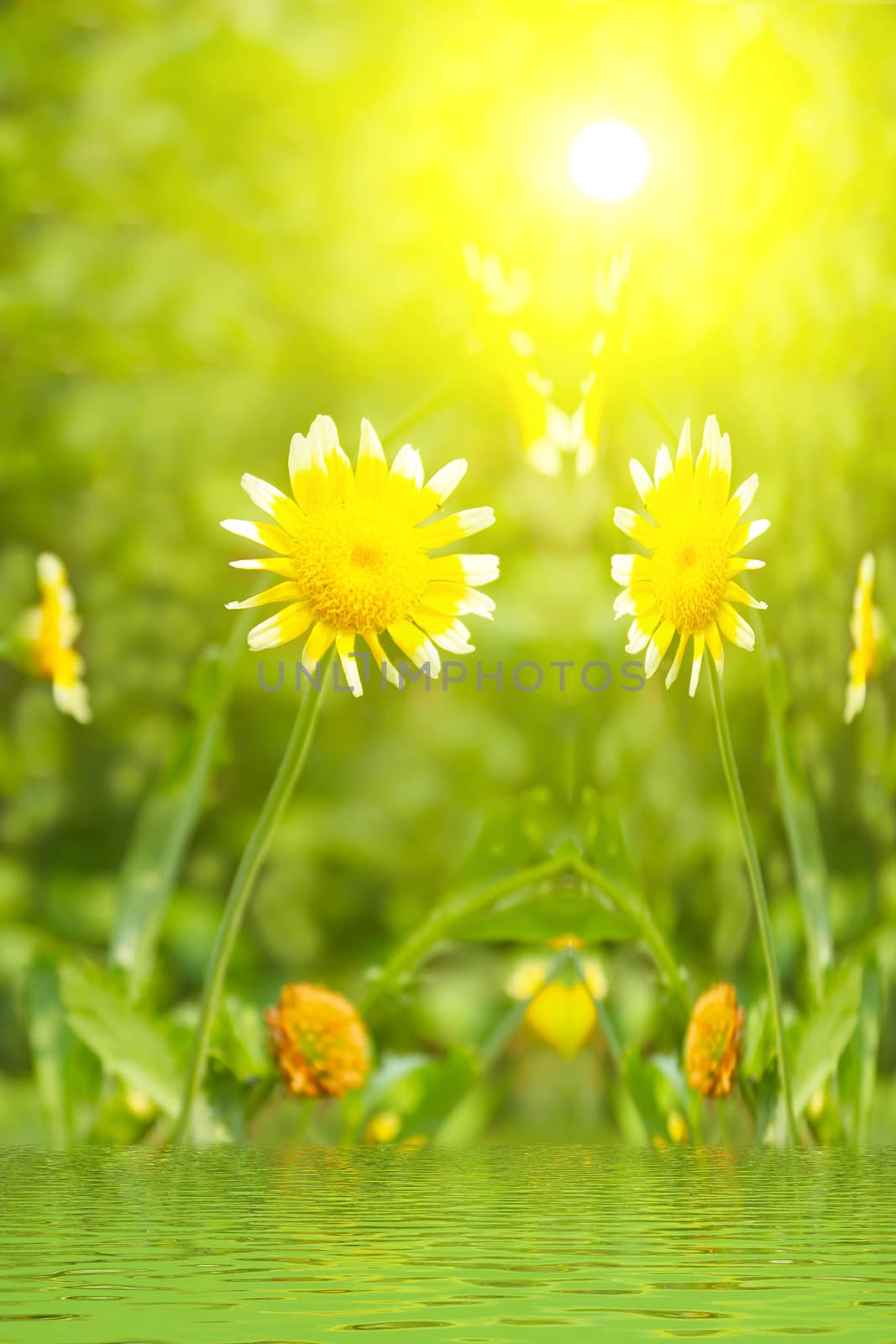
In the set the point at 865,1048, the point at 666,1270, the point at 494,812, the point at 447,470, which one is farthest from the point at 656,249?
the point at 666,1270

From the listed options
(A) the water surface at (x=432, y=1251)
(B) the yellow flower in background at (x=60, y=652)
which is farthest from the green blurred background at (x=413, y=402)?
(A) the water surface at (x=432, y=1251)

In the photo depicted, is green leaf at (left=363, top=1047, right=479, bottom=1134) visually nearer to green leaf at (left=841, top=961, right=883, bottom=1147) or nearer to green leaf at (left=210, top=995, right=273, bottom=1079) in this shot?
green leaf at (left=210, top=995, right=273, bottom=1079)

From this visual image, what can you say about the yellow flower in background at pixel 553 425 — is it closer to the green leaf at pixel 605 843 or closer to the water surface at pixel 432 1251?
the green leaf at pixel 605 843

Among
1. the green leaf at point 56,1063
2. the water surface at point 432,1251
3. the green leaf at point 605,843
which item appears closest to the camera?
the water surface at point 432,1251

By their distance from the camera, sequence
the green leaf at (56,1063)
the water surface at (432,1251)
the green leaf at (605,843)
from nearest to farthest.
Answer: the water surface at (432,1251) < the green leaf at (56,1063) < the green leaf at (605,843)

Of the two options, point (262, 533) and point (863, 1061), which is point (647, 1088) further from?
point (262, 533)

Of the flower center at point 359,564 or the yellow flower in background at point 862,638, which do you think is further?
the yellow flower in background at point 862,638

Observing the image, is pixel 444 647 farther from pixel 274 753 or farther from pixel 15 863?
pixel 15 863
